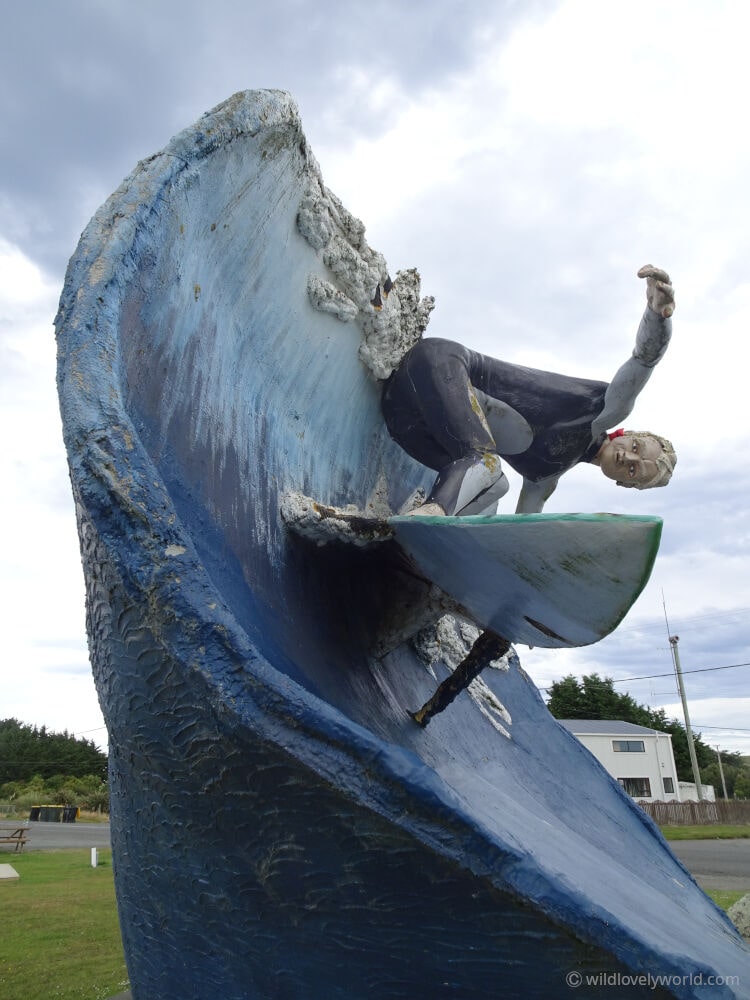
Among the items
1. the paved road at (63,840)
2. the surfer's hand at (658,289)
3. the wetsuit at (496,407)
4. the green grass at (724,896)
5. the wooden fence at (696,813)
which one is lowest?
the wooden fence at (696,813)

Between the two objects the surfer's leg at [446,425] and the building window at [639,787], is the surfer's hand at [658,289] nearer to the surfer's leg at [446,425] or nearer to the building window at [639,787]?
the surfer's leg at [446,425]

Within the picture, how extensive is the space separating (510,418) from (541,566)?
111 cm

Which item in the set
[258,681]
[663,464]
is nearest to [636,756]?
[663,464]

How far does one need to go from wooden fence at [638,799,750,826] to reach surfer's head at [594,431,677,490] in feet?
84.6

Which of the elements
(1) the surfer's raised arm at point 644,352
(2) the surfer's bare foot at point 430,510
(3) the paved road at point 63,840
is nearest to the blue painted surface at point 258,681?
(2) the surfer's bare foot at point 430,510

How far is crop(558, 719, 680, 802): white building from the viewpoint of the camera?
34125mm

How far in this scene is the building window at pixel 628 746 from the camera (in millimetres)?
34281

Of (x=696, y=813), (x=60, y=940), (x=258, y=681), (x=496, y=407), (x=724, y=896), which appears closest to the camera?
(x=258, y=681)

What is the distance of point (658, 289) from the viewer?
1.98m

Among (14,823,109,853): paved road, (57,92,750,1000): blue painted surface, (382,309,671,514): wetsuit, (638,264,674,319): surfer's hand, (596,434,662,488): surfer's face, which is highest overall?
(638,264,674,319): surfer's hand

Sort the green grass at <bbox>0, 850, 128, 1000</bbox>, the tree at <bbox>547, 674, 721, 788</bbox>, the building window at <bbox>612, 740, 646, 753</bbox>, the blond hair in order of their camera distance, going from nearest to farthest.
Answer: the blond hair, the green grass at <bbox>0, 850, 128, 1000</bbox>, the building window at <bbox>612, 740, 646, 753</bbox>, the tree at <bbox>547, 674, 721, 788</bbox>

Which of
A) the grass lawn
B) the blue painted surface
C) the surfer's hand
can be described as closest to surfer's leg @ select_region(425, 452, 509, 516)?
the blue painted surface

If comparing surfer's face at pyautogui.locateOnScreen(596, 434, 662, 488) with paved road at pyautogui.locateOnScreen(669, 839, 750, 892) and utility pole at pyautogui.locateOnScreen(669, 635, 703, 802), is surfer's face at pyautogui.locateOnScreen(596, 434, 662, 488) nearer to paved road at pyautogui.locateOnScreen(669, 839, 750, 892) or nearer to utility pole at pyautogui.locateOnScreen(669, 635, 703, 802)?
paved road at pyautogui.locateOnScreen(669, 839, 750, 892)

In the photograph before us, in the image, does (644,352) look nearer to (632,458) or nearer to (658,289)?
(658,289)
